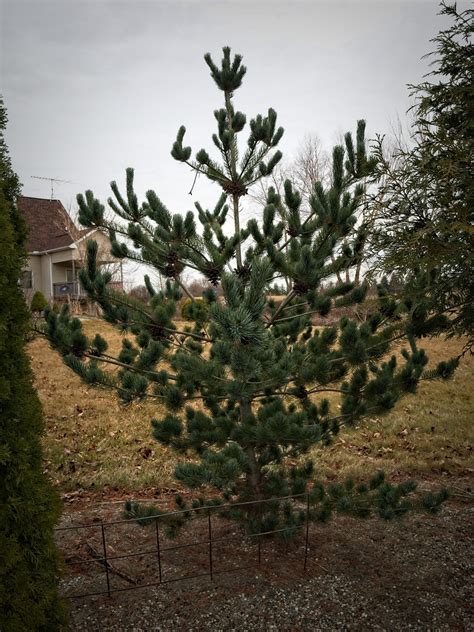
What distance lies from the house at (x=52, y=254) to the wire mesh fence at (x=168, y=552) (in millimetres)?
16190

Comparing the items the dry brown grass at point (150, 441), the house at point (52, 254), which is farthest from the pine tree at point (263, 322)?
the house at point (52, 254)

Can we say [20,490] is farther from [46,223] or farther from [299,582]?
[46,223]

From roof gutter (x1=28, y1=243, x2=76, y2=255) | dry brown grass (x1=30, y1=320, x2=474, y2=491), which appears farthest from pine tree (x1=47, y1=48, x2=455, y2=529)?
roof gutter (x1=28, y1=243, x2=76, y2=255)

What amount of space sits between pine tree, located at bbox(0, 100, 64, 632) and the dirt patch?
0.90 m

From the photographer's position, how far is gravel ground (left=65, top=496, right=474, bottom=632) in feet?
9.43

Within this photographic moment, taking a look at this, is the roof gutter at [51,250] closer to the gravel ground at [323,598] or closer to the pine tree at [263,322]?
the pine tree at [263,322]

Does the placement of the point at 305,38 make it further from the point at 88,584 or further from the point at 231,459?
the point at 88,584

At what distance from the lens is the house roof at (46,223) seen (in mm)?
19734

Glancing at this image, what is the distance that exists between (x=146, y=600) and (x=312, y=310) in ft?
9.51

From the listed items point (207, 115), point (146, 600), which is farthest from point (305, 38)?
point (146, 600)

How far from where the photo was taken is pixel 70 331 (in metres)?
3.63

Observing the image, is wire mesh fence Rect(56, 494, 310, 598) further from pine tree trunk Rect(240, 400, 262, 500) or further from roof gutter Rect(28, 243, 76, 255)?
roof gutter Rect(28, 243, 76, 255)

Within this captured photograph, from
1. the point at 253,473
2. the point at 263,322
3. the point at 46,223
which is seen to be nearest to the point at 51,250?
the point at 46,223

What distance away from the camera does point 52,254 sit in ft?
65.7
